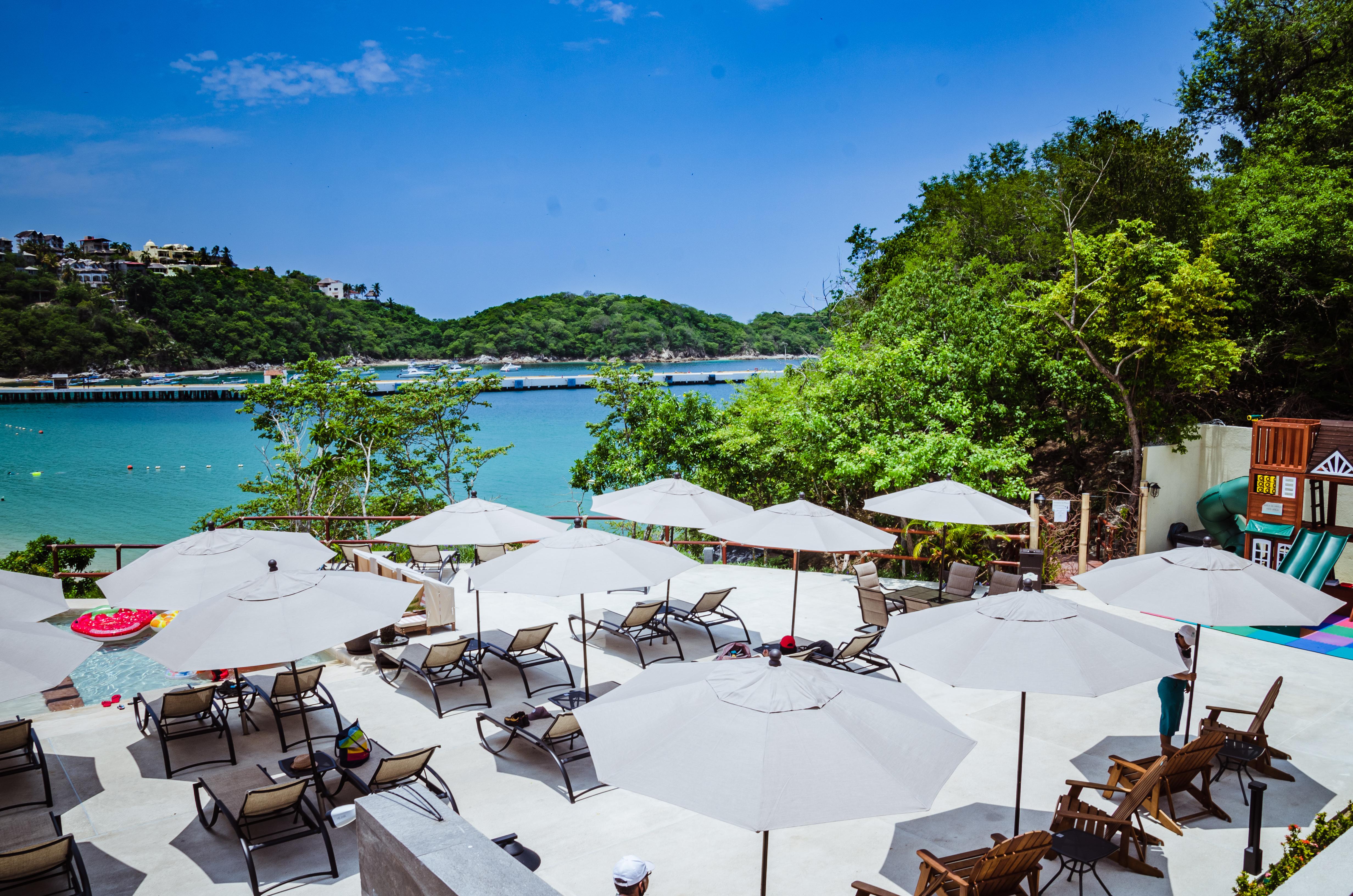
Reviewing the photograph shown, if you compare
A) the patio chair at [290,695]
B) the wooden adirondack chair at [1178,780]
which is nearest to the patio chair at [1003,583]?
the wooden adirondack chair at [1178,780]

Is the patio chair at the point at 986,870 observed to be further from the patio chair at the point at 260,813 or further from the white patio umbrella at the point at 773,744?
the patio chair at the point at 260,813

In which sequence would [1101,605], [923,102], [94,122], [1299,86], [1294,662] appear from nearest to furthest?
[1294,662] → [1101,605] → [1299,86] → [923,102] → [94,122]

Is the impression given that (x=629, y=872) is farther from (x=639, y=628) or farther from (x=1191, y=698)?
(x=639, y=628)

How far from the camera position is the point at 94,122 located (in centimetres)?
14712

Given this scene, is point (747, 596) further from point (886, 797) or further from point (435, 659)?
point (886, 797)

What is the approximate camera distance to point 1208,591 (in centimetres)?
660

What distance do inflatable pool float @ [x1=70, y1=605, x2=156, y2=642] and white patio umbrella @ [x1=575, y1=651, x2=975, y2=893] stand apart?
9.97 m

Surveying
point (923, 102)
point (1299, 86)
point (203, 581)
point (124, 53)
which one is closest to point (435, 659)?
point (203, 581)

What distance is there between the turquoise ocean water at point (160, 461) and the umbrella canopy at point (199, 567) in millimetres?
23009

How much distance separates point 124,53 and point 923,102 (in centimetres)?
14967

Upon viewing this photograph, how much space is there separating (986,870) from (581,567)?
14.5 feet

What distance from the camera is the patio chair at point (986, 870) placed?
447 centimetres

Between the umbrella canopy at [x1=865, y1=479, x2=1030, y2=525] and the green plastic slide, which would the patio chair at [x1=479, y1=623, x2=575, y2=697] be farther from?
the green plastic slide

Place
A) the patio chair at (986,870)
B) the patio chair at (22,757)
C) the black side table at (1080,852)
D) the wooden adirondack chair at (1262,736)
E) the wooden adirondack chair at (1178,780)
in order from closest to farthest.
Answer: the patio chair at (986,870) → the black side table at (1080,852) → the wooden adirondack chair at (1178,780) → the patio chair at (22,757) → the wooden adirondack chair at (1262,736)
